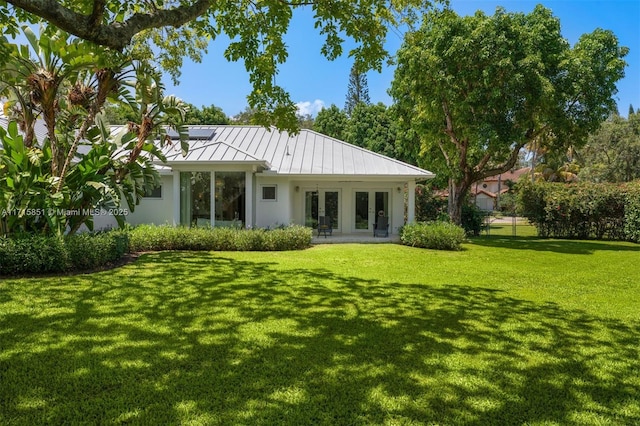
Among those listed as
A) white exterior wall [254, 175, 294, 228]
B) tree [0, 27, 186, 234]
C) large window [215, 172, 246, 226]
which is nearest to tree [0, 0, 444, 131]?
tree [0, 27, 186, 234]

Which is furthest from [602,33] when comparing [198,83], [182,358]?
[182,358]

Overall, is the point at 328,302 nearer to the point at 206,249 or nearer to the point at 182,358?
the point at 182,358

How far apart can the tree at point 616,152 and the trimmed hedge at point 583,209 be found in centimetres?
2203

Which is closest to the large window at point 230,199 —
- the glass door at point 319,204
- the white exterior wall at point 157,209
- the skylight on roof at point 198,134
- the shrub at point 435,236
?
the white exterior wall at point 157,209

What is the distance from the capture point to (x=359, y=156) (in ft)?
63.6

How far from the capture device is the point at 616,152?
40.9 m

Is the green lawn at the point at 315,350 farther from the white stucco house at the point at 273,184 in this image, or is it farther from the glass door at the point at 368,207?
the glass door at the point at 368,207

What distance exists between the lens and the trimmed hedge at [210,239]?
1355cm

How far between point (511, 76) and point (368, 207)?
834 centimetres

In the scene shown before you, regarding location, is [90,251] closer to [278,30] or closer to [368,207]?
[278,30]

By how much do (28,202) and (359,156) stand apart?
45.0 ft

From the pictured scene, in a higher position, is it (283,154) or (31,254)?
(283,154)

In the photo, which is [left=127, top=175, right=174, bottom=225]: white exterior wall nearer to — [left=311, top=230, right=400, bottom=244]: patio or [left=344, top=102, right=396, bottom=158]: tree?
[left=311, top=230, right=400, bottom=244]: patio

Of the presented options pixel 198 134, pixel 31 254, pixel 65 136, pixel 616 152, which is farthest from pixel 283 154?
pixel 616 152
